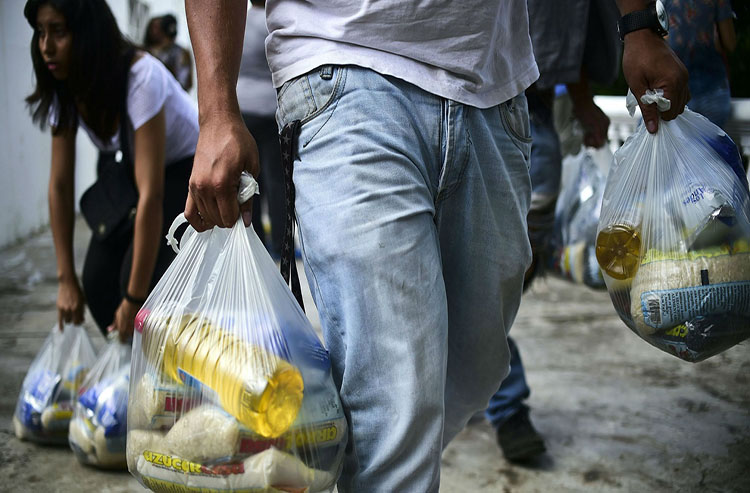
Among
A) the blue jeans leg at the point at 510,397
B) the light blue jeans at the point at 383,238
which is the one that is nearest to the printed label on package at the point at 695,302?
the light blue jeans at the point at 383,238

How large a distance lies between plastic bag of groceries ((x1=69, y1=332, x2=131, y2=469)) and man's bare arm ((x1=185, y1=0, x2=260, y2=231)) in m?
1.48

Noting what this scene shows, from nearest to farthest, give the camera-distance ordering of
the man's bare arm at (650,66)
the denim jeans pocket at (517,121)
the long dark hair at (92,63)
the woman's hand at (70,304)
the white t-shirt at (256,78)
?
1. the denim jeans pocket at (517,121)
2. the man's bare arm at (650,66)
3. the long dark hair at (92,63)
4. the woman's hand at (70,304)
5. the white t-shirt at (256,78)

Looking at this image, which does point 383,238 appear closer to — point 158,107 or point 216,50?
point 216,50

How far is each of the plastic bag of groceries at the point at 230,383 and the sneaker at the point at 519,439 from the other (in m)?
1.37

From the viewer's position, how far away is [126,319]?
2771mm

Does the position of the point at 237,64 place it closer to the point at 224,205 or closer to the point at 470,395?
the point at 224,205

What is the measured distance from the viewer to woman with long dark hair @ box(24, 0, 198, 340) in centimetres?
275

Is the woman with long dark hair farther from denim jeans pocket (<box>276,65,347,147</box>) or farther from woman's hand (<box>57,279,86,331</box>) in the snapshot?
denim jeans pocket (<box>276,65,347,147</box>)

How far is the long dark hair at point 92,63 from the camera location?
110 inches

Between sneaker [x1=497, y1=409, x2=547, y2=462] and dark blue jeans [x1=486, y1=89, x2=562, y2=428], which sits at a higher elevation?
dark blue jeans [x1=486, y1=89, x2=562, y2=428]

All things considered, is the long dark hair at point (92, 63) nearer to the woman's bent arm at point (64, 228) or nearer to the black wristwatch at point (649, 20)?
the woman's bent arm at point (64, 228)

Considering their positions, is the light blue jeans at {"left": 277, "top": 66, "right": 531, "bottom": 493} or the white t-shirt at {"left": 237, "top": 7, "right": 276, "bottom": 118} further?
the white t-shirt at {"left": 237, "top": 7, "right": 276, "bottom": 118}

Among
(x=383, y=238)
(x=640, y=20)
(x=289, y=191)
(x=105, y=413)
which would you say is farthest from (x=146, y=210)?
(x=640, y=20)

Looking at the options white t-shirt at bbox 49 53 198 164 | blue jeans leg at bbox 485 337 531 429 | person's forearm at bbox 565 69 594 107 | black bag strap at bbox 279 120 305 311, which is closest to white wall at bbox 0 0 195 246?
white t-shirt at bbox 49 53 198 164
